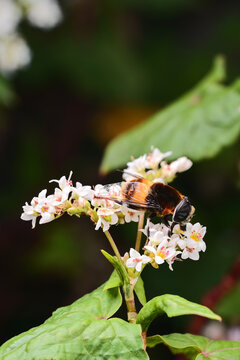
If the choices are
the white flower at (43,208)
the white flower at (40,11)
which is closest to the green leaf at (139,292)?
the white flower at (43,208)

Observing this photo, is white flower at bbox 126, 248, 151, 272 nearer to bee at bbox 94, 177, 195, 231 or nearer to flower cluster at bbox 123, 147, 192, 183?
bee at bbox 94, 177, 195, 231

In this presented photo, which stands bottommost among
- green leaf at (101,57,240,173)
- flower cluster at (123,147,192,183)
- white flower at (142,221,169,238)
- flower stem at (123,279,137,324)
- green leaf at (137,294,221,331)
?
green leaf at (137,294,221,331)

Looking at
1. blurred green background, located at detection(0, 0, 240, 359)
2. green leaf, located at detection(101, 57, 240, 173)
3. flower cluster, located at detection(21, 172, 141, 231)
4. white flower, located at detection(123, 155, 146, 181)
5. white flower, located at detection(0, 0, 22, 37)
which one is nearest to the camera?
flower cluster, located at detection(21, 172, 141, 231)

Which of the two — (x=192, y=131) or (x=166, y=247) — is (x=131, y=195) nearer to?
(x=166, y=247)

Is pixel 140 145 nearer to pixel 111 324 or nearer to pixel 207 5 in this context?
pixel 111 324

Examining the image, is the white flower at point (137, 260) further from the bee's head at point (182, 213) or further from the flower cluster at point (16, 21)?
the flower cluster at point (16, 21)

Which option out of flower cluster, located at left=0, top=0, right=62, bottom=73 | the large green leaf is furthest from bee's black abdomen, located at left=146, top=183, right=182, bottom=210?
flower cluster, located at left=0, top=0, right=62, bottom=73

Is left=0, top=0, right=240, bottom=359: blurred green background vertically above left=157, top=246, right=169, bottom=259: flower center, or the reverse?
left=0, top=0, right=240, bottom=359: blurred green background
